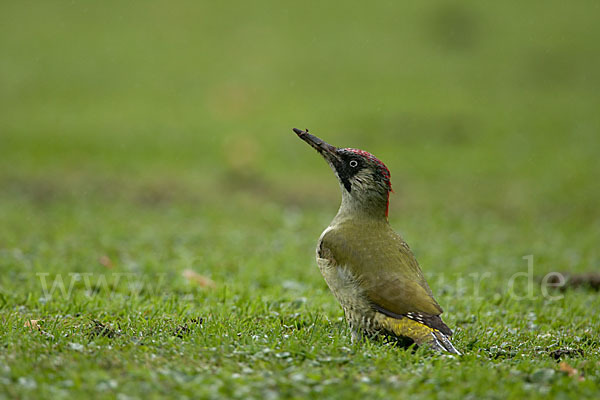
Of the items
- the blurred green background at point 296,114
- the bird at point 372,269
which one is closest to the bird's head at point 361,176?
the bird at point 372,269

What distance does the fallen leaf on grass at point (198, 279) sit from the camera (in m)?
9.26

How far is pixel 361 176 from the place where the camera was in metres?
6.96

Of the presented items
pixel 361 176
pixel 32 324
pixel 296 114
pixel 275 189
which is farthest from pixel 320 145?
pixel 296 114

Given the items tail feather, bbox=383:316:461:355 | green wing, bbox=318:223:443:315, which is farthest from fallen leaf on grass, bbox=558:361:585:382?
green wing, bbox=318:223:443:315

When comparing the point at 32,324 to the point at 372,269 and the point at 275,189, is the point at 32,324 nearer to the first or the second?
the point at 372,269

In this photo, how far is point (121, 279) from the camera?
9.41m

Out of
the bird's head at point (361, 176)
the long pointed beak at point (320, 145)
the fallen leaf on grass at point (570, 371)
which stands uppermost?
the long pointed beak at point (320, 145)

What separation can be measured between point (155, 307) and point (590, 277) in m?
6.39

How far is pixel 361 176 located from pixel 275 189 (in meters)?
10.8

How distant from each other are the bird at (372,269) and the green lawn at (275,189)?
29cm

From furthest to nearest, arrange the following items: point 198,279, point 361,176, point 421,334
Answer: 1. point 198,279
2. point 361,176
3. point 421,334

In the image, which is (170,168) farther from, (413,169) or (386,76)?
(386,76)

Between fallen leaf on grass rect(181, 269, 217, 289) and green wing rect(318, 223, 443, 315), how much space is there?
2924 millimetres

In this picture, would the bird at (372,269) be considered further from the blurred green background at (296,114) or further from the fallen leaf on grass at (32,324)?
the blurred green background at (296,114)
